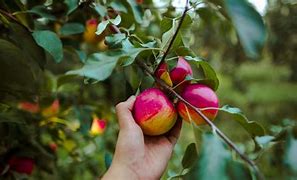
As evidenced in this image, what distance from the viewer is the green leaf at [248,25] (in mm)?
460

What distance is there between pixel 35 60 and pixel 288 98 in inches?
147

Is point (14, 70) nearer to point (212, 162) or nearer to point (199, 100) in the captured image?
point (199, 100)

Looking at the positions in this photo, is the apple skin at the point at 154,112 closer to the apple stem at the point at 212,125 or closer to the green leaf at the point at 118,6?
the apple stem at the point at 212,125

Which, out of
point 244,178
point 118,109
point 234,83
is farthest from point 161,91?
point 234,83

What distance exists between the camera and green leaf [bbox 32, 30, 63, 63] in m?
0.80

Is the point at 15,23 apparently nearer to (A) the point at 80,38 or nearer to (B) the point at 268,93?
(A) the point at 80,38

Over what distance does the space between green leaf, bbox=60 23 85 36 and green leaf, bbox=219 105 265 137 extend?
0.40 meters

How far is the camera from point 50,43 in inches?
31.9

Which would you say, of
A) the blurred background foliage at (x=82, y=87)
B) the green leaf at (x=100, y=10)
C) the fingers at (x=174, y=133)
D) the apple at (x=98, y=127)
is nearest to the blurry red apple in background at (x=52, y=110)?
the blurred background foliage at (x=82, y=87)

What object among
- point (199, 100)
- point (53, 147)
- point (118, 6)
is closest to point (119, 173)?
point (199, 100)

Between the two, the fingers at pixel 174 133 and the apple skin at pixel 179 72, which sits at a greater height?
the apple skin at pixel 179 72

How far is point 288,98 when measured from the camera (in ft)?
14.3

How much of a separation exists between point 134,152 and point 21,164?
16.0 inches

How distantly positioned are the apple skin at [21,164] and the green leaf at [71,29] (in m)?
0.26
